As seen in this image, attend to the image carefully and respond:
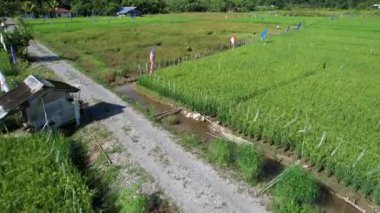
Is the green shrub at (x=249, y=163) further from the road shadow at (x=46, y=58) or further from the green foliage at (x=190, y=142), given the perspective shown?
the road shadow at (x=46, y=58)

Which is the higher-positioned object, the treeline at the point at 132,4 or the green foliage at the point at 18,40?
the treeline at the point at 132,4

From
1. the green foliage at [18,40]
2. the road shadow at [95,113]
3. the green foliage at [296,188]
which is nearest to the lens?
the green foliage at [296,188]

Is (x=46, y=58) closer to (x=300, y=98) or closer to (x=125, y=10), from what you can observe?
(x=300, y=98)

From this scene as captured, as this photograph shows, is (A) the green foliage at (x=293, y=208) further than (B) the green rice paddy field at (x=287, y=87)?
No

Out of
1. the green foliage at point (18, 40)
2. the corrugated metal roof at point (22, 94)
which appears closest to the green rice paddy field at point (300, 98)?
the corrugated metal roof at point (22, 94)

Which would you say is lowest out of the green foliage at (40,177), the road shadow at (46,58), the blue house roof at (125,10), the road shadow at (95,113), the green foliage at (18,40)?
the road shadow at (95,113)

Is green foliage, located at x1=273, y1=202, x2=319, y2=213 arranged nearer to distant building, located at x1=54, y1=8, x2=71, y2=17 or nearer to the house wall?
the house wall
